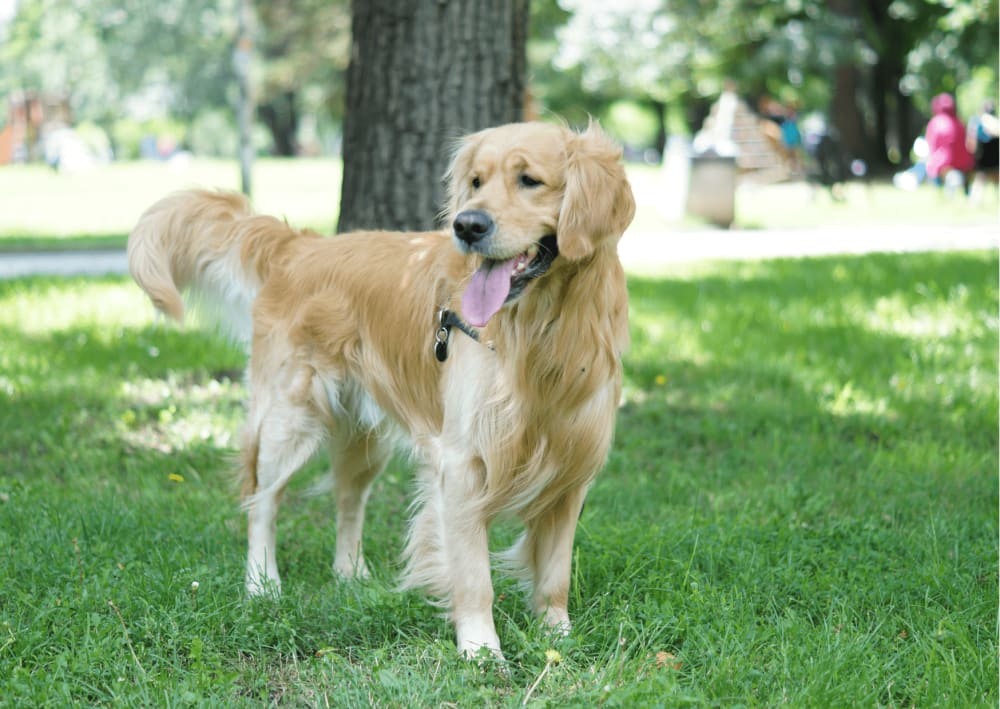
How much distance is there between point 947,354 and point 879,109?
2421 centimetres

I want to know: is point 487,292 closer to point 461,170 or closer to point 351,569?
point 461,170

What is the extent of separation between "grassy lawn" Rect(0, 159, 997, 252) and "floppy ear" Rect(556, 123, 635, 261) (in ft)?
29.9

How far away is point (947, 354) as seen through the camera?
22.7 ft

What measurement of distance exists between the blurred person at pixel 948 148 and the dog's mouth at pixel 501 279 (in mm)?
17856

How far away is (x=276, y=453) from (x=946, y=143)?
1783 cm

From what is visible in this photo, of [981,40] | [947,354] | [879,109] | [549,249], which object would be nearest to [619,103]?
[879,109]

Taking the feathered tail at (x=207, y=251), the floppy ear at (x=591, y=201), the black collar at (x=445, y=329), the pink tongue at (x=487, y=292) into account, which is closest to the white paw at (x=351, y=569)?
the black collar at (x=445, y=329)

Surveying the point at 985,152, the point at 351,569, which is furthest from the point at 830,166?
the point at 351,569

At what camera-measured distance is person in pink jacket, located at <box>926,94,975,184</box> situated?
1911 centimetres

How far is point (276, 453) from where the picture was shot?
4.16m

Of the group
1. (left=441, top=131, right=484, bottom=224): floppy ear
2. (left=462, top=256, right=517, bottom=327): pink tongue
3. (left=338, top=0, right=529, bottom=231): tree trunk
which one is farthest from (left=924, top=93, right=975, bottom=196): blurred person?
(left=462, top=256, right=517, bottom=327): pink tongue

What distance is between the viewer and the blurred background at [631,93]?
62.3 feet

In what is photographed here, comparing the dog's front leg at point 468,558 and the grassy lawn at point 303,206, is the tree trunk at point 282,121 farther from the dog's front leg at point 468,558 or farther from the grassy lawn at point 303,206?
the dog's front leg at point 468,558

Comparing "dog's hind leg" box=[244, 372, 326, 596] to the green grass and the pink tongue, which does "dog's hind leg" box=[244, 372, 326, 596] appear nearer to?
the green grass
